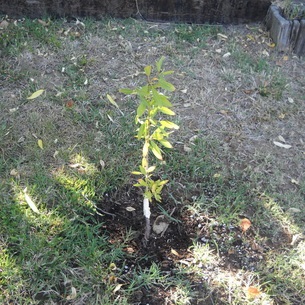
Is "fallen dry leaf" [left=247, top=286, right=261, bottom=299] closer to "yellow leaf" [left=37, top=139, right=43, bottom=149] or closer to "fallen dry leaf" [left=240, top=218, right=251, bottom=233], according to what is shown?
"fallen dry leaf" [left=240, top=218, right=251, bottom=233]

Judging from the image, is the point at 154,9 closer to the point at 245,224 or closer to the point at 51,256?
the point at 245,224

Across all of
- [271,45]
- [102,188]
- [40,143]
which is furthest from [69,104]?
[271,45]

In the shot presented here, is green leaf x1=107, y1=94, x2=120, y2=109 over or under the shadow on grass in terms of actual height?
over

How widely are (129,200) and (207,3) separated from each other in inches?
99.1

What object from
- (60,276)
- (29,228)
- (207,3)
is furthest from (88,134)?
(207,3)

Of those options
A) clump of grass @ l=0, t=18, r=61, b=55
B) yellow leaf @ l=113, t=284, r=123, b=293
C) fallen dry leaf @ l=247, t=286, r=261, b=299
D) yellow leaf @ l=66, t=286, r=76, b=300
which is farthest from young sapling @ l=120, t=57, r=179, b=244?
clump of grass @ l=0, t=18, r=61, b=55

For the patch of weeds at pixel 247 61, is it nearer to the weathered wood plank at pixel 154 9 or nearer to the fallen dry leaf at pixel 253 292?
the weathered wood plank at pixel 154 9

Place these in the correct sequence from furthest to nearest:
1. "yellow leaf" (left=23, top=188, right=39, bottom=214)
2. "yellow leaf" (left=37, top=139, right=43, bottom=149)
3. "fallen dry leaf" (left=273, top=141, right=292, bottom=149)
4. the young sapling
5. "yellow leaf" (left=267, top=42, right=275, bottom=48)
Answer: "yellow leaf" (left=267, top=42, right=275, bottom=48)
"fallen dry leaf" (left=273, top=141, right=292, bottom=149)
"yellow leaf" (left=37, top=139, right=43, bottom=149)
"yellow leaf" (left=23, top=188, right=39, bottom=214)
the young sapling

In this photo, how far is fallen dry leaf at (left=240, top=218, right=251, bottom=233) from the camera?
2.52 meters

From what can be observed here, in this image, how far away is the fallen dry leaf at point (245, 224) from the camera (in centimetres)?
252

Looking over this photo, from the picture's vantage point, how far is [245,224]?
254cm

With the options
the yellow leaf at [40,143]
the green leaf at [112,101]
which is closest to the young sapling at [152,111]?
the yellow leaf at [40,143]

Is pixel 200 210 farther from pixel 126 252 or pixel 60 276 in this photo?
pixel 60 276

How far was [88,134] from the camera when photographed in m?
3.06
